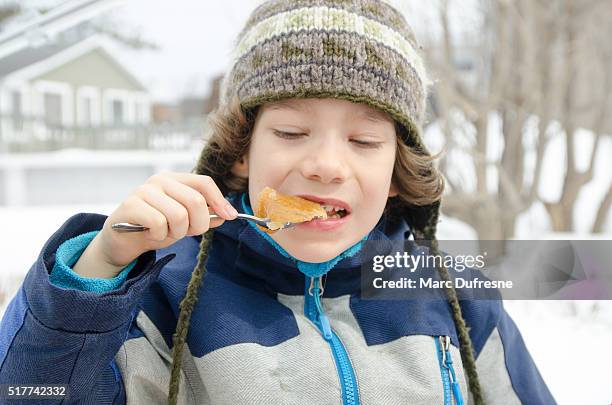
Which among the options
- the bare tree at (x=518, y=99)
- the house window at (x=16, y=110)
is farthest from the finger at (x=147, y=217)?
the house window at (x=16, y=110)

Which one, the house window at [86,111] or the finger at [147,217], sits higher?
the house window at [86,111]

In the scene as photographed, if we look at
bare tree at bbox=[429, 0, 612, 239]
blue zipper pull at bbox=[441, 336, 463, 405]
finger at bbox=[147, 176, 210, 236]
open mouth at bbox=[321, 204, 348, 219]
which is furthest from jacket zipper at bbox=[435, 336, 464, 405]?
bare tree at bbox=[429, 0, 612, 239]

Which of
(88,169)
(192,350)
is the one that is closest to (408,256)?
(192,350)

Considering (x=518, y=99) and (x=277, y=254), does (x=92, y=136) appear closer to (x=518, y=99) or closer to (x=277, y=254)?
(x=518, y=99)

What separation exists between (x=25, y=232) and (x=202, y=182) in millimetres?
3352

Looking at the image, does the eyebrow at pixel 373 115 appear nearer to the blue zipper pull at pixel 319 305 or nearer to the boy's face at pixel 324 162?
the boy's face at pixel 324 162

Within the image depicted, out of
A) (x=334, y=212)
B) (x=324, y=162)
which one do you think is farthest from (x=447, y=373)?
(x=324, y=162)

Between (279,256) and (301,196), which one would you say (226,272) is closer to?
(279,256)

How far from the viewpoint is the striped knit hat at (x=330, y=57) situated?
946 mm

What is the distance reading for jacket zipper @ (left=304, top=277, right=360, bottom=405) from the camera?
0.97m

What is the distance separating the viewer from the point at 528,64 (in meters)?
3.61

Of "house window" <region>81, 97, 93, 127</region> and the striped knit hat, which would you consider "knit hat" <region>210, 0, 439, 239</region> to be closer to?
the striped knit hat

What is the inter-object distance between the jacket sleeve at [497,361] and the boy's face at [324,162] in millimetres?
349

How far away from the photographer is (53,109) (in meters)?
4.77
